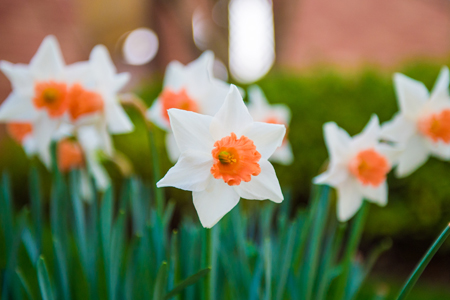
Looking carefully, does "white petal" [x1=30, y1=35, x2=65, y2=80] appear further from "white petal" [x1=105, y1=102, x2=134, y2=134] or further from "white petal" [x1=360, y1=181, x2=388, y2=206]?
"white petal" [x1=360, y1=181, x2=388, y2=206]

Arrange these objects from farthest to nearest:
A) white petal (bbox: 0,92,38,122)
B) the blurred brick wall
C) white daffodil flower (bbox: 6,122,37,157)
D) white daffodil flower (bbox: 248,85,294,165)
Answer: the blurred brick wall, white daffodil flower (bbox: 248,85,294,165), white daffodil flower (bbox: 6,122,37,157), white petal (bbox: 0,92,38,122)

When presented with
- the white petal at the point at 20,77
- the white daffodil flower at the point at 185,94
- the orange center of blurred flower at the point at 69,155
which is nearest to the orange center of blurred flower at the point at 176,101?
the white daffodil flower at the point at 185,94

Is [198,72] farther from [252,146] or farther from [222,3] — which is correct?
[222,3]

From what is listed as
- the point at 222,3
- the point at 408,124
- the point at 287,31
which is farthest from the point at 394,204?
the point at 222,3

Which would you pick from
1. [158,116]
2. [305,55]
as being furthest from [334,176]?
[305,55]

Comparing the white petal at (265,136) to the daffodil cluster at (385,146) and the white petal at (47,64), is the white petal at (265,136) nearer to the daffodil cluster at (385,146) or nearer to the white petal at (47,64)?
the daffodil cluster at (385,146)

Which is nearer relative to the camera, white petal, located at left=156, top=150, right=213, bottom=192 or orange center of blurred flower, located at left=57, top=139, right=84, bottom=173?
white petal, located at left=156, top=150, right=213, bottom=192

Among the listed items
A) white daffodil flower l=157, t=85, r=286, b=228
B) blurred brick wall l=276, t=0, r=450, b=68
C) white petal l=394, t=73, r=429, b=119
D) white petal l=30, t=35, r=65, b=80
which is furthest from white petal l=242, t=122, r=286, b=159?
blurred brick wall l=276, t=0, r=450, b=68
